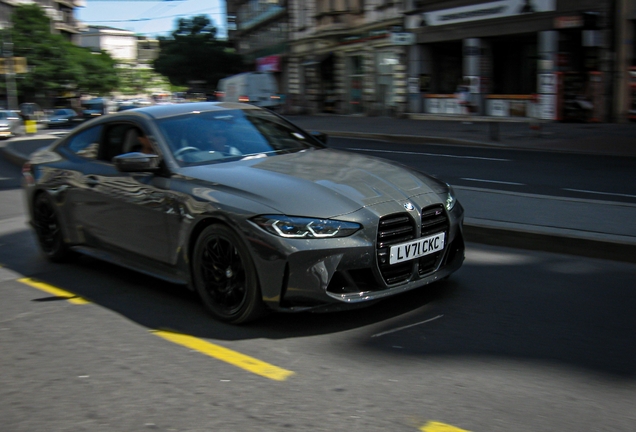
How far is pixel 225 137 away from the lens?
561 cm

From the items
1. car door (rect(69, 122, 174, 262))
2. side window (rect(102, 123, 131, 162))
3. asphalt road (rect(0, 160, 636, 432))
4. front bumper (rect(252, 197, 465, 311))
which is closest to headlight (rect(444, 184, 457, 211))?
asphalt road (rect(0, 160, 636, 432))

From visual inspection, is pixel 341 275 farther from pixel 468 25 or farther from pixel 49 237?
pixel 468 25

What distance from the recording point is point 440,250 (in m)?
4.93

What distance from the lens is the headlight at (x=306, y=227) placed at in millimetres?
4387

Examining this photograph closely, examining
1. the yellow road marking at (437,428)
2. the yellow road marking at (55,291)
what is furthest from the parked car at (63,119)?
the yellow road marking at (437,428)

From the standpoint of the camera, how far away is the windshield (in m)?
5.41

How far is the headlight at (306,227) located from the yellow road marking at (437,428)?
1449 millimetres

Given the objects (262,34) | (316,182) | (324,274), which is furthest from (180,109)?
(262,34)

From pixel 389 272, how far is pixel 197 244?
1.28 m

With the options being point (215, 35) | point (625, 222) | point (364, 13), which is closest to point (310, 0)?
point (364, 13)

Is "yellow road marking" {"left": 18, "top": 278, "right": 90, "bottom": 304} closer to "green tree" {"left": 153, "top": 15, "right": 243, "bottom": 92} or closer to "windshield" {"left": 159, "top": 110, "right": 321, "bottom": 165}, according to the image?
"windshield" {"left": 159, "top": 110, "right": 321, "bottom": 165}

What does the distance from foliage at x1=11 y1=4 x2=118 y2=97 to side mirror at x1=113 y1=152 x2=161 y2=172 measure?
66019mm

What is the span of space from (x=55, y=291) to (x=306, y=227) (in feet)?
8.43

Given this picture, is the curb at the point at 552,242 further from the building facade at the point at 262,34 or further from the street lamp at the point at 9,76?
the street lamp at the point at 9,76
